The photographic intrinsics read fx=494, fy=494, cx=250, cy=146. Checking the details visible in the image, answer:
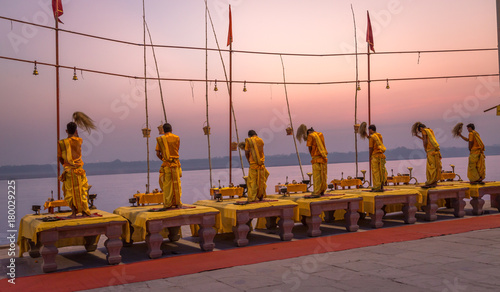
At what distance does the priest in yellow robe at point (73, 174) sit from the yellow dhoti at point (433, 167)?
8.57 m

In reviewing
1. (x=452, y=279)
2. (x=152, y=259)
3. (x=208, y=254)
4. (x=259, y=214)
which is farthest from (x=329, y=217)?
(x=452, y=279)

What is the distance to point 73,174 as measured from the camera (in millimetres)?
8242

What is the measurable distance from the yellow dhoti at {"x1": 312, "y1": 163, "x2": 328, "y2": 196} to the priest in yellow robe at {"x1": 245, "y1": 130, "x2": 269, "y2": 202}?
3.96 ft

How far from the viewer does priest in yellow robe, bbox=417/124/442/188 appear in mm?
12602

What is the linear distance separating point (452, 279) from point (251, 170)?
17.1ft

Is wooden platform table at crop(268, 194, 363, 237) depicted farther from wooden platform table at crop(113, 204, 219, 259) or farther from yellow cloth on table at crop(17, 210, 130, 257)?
yellow cloth on table at crop(17, 210, 130, 257)

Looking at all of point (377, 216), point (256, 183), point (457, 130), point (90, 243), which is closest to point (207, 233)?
point (256, 183)

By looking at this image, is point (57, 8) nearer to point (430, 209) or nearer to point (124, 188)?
point (430, 209)

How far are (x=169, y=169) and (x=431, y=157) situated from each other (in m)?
7.15

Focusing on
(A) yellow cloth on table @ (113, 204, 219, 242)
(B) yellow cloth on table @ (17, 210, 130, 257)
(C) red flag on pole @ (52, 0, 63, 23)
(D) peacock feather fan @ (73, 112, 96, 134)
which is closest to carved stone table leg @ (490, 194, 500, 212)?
(A) yellow cloth on table @ (113, 204, 219, 242)

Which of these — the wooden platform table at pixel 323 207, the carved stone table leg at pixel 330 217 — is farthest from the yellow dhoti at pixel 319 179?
the carved stone table leg at pixel 330 217

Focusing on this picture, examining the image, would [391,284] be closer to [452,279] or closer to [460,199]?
[452,279]

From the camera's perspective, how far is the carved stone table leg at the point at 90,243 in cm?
930

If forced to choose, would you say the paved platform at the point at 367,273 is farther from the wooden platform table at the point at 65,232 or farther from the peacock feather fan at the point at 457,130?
the peacock feather fan at the point at 457,130
